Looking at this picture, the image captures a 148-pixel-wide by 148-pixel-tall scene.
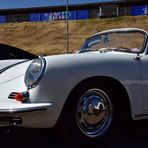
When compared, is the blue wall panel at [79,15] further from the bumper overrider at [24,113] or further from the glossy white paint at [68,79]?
the bumper overrider at [24,113]

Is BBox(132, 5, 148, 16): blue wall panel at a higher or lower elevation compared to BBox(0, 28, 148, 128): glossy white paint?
higher

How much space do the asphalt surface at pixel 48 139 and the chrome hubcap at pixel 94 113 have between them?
166 millimetres

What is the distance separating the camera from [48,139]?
17.3 feet

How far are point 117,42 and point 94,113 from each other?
160 centimetres

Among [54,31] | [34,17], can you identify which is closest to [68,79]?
[54,31]

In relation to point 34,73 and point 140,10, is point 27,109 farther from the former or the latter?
point 140,10

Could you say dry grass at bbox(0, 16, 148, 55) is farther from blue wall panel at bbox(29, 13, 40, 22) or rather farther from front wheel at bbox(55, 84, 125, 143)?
front wheel at bbox(55, 84, 125, 143)

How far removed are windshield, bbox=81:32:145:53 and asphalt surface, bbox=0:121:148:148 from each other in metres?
1.02

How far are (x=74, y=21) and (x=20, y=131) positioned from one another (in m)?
44.6

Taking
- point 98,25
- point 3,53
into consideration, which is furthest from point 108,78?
point 98,25

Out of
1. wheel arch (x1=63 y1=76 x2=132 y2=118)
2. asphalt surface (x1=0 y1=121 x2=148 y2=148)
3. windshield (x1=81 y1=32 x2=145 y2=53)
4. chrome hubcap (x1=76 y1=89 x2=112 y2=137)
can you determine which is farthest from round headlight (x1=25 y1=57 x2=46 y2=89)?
windshield (x1=81 y1=32 x2=145 y2=53)

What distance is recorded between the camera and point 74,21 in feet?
164

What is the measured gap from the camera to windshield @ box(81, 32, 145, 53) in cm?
580

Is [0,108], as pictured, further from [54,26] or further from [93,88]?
[54,26]
